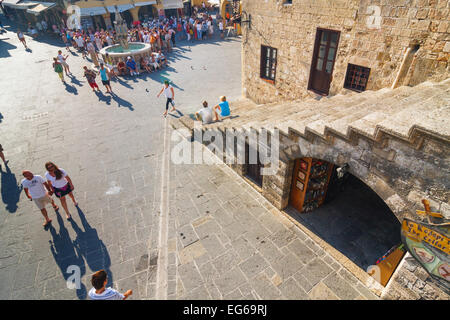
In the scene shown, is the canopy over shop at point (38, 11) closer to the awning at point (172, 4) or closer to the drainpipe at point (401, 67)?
the awning at point (172, 4)

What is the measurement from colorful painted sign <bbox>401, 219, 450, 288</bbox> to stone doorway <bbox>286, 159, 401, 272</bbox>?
5.77 ft

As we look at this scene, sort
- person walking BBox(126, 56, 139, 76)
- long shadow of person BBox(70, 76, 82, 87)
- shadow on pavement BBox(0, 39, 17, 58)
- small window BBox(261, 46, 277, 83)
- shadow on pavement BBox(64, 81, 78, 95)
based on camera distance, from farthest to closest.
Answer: shadow on pavement BBox(0, 39, 17, 58), person walking BBox(126, 56, 139, 76), long shadow of person BBox(70, 76, 82, 87), shadow on pavement BBox(64, 81, 78, 95), small window BBox(261, 46, 277, 83)

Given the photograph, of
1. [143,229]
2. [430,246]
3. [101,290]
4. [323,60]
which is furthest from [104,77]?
[430,246]

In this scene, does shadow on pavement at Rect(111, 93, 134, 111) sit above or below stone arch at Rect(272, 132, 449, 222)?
below

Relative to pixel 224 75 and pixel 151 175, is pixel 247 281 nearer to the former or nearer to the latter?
pixel 151 175

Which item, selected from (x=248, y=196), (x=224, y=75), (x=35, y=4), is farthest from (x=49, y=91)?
(x=35, y=4)

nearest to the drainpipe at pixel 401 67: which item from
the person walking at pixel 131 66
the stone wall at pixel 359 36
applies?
the stone wall at pixel 359 36

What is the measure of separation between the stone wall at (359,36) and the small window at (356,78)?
0.56 feet

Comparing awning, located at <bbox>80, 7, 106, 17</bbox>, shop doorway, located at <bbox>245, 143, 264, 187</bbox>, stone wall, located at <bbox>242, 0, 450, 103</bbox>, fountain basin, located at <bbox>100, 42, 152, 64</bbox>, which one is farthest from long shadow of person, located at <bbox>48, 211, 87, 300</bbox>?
awning, located at <bbox>80, 7, 106, 17</bbox>

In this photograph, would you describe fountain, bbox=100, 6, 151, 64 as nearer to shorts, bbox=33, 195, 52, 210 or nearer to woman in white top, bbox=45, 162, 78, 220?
woman in white top, bbox=45, 162, 78, 220

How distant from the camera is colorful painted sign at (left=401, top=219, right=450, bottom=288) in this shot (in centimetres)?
337

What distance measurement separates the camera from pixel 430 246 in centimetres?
354

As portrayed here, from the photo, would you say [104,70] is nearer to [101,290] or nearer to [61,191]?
[61,191]

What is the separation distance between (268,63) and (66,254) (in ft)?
33.3
